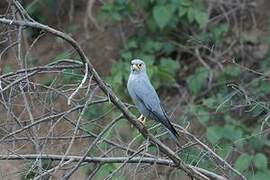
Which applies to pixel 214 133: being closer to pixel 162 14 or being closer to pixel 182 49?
pixel 162 14

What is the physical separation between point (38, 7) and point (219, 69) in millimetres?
2107

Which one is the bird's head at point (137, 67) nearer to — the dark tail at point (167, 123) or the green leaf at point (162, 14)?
the dark tail at point (167, 123)

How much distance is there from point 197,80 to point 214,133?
1094 mm

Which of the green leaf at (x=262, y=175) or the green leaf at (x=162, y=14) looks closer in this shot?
the green leaf at (x=262, y=175)

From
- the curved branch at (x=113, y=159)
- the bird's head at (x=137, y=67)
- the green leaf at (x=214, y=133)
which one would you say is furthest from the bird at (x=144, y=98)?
the green leaf at (x=214, y=133)

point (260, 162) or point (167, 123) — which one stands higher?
point (167, 123)

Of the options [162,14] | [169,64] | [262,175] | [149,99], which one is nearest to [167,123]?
[149,99]

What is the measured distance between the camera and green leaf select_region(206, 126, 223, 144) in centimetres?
669

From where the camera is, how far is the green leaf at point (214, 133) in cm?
669

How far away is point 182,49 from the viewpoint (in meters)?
8.18

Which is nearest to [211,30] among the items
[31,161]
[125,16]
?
[125,16]

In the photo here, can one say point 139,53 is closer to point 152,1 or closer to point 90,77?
point 152,1

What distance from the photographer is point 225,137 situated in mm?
6785

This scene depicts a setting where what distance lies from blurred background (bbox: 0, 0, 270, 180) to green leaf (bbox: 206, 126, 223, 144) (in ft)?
0.06
